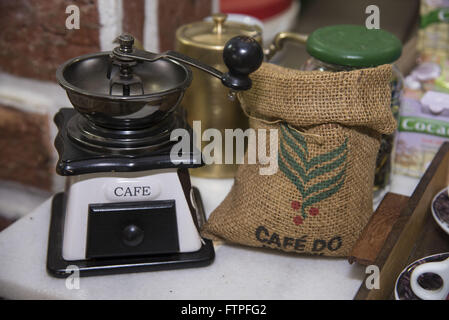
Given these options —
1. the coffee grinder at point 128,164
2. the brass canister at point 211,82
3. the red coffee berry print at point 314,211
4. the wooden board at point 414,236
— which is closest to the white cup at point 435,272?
the wooden board at point 414,236

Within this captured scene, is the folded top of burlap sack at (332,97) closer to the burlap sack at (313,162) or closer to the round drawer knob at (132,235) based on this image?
the burlap sack at (313,162)

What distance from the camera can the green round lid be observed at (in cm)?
68

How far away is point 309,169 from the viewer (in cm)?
65

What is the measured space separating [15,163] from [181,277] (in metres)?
0.46

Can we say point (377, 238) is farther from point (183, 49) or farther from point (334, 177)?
point (183, 49)

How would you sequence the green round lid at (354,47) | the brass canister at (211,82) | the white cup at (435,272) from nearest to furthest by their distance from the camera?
the white cup at (435,272) → the green round lid at (354,47) → the brass canister at (211,82)

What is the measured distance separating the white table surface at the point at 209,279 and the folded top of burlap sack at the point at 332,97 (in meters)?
0.18

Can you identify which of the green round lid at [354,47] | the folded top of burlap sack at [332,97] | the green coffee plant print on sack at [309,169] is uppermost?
the green round lid at [354,47]

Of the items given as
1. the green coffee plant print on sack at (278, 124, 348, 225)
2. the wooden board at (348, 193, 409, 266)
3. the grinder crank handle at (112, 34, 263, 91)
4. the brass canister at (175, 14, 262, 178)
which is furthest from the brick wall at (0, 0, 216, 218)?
the wooden board at (348, 193, 409, 266)

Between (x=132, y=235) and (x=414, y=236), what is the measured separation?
349mm

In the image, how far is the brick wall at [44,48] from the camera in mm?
831

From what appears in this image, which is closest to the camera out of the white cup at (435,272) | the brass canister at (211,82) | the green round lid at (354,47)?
the white cup at (435,272)

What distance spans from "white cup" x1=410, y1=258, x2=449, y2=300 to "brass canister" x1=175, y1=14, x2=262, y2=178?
1.17 feet

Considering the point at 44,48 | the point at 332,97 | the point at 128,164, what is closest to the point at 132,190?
the point at 128,164
